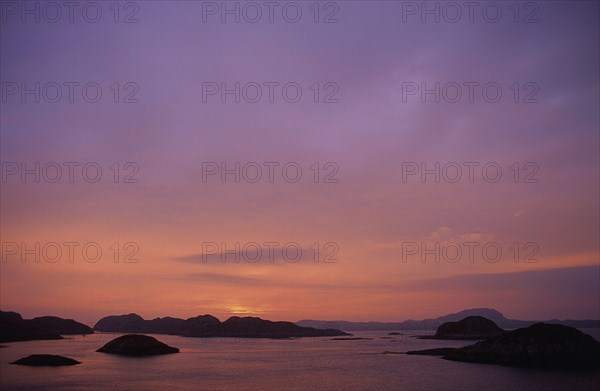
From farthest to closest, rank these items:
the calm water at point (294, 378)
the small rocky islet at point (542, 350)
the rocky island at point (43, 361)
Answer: the small rocky islet at point (542, 350) < the rocky island at point (43, 361) < the calm water at point (294, 378)

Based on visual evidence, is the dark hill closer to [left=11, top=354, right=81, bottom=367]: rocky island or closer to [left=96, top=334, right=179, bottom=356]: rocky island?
[left=96, top=334, right=179, bottom=356]: rocky island

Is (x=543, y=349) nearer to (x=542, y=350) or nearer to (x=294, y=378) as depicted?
(x=542, y=350)

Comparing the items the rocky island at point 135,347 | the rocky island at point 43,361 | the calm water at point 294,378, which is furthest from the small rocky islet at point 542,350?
the rocky island at point 43,361

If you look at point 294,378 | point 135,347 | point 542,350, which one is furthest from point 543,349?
point 135,347

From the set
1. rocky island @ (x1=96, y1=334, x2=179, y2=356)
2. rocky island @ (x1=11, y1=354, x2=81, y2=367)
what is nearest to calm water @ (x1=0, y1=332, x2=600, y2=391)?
rocky island @ (x1=11, y1=354, x2=81, y2=367)

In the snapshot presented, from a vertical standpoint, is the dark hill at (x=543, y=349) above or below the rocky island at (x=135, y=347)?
above

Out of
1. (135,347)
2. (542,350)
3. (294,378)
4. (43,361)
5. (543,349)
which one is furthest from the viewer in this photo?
(135,347)

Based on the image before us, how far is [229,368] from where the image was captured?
103 meters

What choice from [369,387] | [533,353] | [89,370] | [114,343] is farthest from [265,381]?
[114,343]

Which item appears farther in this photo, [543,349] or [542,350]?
[543,349]

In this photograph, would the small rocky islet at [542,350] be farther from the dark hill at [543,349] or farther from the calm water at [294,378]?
the calm water at [294,378]

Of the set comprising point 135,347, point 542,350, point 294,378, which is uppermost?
point 542,350

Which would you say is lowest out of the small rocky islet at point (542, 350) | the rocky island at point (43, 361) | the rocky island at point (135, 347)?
the rocky island at point (135, 347)

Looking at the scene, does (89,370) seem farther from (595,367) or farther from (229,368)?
(595,367)
